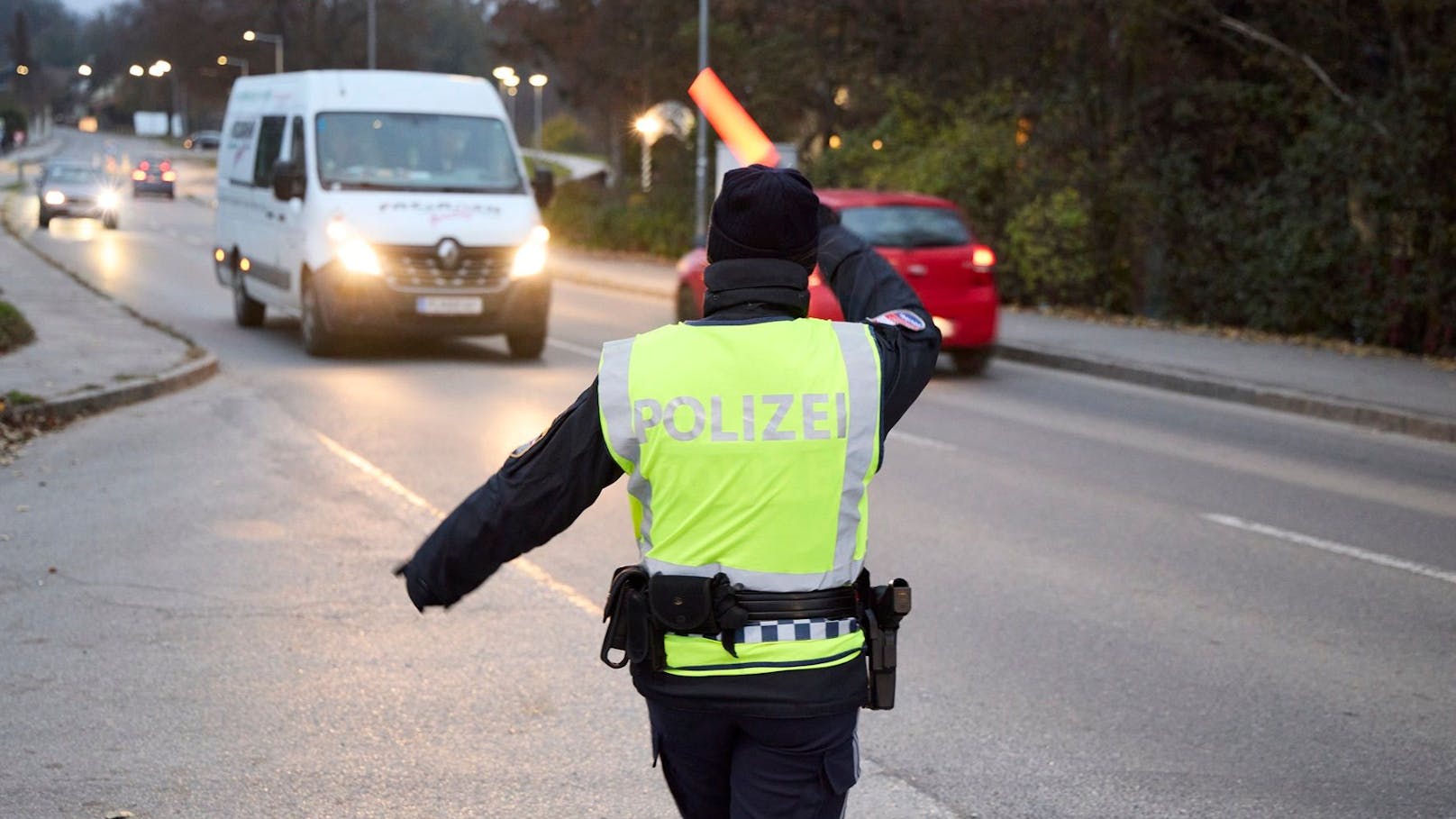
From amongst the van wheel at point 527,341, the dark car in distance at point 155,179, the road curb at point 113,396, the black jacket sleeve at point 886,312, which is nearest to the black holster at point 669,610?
the black jacket sleeve at point 886,312

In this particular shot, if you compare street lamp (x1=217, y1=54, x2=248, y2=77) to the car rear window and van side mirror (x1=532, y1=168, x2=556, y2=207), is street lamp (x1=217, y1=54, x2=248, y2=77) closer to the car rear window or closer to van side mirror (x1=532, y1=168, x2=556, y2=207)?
van side mirror (x1=532, y1=168, x2=556, y2=207)

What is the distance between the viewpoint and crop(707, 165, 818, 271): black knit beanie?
2.88 meters

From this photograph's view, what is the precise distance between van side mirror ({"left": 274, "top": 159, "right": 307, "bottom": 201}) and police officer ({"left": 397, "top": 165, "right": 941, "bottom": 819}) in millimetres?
13516

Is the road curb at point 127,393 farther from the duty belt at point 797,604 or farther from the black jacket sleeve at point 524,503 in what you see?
the duty belt at point 797,604

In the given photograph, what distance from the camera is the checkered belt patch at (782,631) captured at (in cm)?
280

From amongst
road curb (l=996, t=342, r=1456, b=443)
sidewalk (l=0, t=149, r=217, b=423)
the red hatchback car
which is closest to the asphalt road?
sidewalk (l=0, t=149, r=217, b=423)

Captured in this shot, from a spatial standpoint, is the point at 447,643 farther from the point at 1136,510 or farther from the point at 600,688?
the point at 1136,510

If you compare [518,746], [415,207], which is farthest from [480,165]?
[518,746]

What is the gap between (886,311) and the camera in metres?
3.37

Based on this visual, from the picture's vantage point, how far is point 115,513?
866 cm

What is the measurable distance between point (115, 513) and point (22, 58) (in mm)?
43465

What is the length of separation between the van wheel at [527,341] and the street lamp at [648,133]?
25798 millimetres

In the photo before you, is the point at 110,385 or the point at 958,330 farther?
the point at 958,330

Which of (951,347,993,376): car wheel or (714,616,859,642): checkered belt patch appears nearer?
→ (714,616,859,642): checkered belt patch
